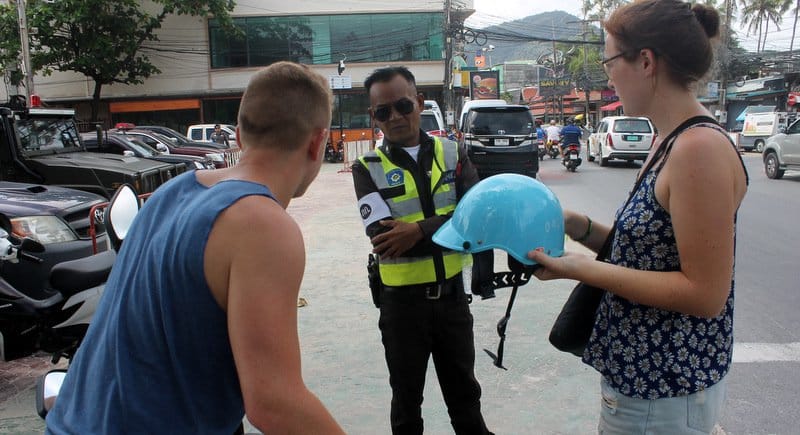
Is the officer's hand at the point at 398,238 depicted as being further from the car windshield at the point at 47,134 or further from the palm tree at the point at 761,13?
the palm tree at the point at 761,13

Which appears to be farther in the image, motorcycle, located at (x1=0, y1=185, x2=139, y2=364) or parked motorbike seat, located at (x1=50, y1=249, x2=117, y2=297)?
parked motorbike seat, located at (x1=50, y1=249, x2=117, y2=297)

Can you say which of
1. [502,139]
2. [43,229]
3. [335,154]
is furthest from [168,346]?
[335,154]

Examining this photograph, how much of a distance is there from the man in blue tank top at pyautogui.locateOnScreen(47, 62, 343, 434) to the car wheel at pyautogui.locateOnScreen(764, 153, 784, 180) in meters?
15.8

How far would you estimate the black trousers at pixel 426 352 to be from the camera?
103 inches

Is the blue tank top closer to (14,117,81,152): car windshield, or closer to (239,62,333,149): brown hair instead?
(239,62,333,149): brown hair

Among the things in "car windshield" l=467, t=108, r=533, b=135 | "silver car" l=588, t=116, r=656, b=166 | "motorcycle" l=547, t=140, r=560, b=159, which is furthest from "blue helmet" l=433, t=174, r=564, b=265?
"motorcycle" l=547, t=140, r=560, b=159

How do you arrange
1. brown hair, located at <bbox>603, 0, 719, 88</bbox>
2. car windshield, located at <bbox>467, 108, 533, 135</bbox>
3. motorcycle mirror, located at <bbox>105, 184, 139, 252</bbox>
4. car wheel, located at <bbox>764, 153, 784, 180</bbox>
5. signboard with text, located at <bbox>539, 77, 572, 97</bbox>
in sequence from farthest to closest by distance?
signboard with text, located at <bbox>539, 77, 572, 97</bbox> → car windshield, located at <bbox>467, 108, 533, 135</bbox> → car wheel, located at <bbox>764, 153, 784, 180</bbox> → motorcycle mirror, located at <bbox>105, 184, 139, 252</bbox> → brown hair, located at <bbox>603, 0, 719, 88</bbox>

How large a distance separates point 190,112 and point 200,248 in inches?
1359

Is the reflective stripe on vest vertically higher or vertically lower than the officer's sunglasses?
lower

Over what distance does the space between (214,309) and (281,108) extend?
48 centimetres

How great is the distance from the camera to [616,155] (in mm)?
18922

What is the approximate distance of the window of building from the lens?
109ft

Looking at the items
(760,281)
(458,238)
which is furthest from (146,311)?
(760,281)

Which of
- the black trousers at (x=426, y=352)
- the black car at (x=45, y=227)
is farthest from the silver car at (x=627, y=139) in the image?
the black trousers at (x=426, y=352)
